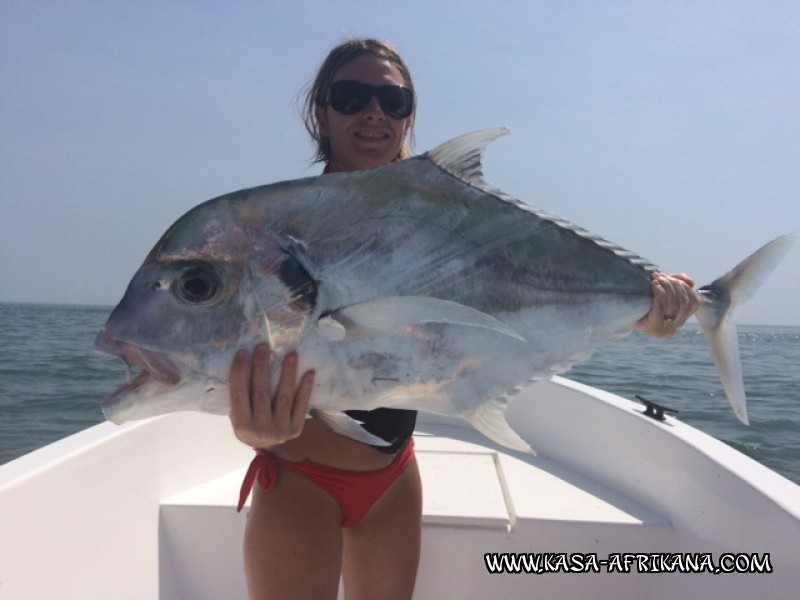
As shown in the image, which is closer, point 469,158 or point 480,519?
point 469,158

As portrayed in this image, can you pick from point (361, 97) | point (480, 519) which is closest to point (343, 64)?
point (361, 97)

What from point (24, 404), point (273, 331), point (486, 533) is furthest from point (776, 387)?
point (24, 404)

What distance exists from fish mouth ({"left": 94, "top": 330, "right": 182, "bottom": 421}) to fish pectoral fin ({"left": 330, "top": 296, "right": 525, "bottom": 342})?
40cm

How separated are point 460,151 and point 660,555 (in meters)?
2.60

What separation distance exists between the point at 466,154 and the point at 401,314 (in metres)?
0.52

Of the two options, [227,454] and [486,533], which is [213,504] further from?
[486,533]

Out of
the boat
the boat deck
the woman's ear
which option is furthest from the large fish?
the boat deck

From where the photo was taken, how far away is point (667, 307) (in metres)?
1.81

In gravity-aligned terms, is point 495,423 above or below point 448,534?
above

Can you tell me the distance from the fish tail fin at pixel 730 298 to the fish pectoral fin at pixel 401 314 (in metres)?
0.97

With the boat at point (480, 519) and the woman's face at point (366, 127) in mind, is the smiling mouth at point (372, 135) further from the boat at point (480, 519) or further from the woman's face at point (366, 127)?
the boat at point (480, 519)

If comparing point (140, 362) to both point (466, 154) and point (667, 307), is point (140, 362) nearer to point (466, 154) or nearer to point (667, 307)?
point (466, 154)

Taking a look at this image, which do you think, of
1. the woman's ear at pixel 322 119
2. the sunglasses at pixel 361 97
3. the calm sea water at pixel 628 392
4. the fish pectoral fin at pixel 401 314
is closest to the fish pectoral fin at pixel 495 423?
the fish pectoral fin at pixel 401 314

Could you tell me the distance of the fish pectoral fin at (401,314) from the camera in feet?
4.52
